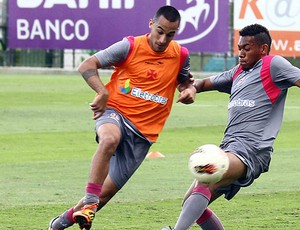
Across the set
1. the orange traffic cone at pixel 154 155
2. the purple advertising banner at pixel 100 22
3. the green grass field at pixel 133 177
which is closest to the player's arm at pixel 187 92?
the green grass field at pixel 133 177

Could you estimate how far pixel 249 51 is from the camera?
948cm

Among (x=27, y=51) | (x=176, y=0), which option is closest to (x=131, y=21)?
(x=176, y=0)

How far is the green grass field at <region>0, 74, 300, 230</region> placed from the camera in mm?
11594

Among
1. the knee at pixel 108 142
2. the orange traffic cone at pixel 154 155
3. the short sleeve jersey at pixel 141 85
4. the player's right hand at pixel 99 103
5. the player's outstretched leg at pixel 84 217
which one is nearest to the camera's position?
the player's outstretched leg at pixel 84 217

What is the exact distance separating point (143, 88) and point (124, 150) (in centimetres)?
60

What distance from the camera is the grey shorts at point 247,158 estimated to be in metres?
9.12

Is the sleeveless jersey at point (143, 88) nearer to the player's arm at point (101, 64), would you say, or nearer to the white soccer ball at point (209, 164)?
the player's arm at point (101, 64)

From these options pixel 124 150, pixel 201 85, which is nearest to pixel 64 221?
pixel 124 150

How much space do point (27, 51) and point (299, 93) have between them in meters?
12.5

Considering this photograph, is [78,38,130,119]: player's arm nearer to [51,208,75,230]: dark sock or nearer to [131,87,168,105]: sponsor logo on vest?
[131,87,168,105]: sponsor logo on vest

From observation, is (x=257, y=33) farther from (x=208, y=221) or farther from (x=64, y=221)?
(x=64, y=221)

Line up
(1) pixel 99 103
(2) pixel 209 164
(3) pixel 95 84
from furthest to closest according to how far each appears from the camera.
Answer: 1. (3) pixel 95 84
2. (1) pixel 99 103
3. (2) pixel 209 164

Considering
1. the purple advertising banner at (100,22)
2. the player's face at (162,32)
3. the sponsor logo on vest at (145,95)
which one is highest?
the player's face at (162,32)

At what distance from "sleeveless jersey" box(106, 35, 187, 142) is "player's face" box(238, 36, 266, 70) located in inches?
37.2
